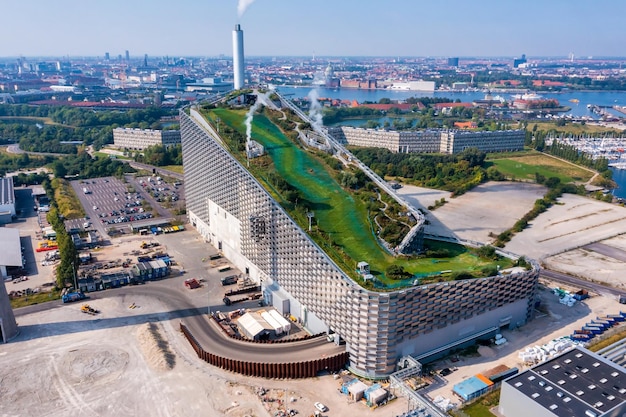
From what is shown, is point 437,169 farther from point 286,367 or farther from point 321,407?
point 321,407

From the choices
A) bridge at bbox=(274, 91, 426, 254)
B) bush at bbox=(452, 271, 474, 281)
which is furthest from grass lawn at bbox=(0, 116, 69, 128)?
bush at bbox=(452, 271, 474, 281)

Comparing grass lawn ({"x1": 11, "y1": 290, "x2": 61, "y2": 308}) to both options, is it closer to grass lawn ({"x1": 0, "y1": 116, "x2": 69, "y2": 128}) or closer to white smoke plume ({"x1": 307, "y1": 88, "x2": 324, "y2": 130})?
white smoke plume ({"x1": 307, "y1": 88, "x2": 324, "y2": 130})

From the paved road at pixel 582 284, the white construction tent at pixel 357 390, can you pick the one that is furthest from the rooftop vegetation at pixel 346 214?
the paved road at pixel 582 284

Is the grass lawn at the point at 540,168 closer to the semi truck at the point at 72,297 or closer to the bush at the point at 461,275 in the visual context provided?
the bush at the point at 461,275

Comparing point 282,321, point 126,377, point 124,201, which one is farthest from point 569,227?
point 124,201

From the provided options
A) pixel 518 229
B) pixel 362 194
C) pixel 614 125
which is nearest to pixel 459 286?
pixel 362 194
